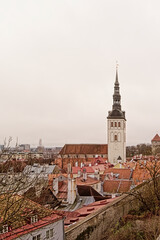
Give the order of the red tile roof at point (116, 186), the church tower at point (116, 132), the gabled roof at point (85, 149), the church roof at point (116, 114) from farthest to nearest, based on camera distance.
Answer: the gabled roof at point (85, 149)
the church tower at point (116, 132)
the church roof at point (116, 114)
the red tile roof at point (116, 186)

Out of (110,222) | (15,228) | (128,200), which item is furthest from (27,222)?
(128,200)

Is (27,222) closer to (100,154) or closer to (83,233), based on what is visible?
(83,233)

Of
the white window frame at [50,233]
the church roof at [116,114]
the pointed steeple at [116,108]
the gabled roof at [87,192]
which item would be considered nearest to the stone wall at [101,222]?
the white window frame at [50,233]

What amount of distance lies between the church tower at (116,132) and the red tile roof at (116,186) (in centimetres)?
2799

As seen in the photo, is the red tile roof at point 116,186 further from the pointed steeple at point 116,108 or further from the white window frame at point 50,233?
the pointed steeple at point 116,108

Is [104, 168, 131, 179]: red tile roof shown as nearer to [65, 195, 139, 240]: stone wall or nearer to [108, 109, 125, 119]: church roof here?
[65, 195, 139, 240]: stone wall

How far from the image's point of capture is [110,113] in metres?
52.2

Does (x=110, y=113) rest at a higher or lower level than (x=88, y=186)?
higher

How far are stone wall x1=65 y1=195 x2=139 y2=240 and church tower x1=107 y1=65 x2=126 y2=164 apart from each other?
128 feet

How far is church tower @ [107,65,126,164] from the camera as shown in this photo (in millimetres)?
51406

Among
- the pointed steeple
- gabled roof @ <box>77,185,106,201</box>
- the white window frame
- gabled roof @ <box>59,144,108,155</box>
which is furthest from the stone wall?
gabled roof @ <box>59,144,108,155</box>

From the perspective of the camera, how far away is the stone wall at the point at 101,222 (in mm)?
9359

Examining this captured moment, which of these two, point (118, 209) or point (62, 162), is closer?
point (118, 209)

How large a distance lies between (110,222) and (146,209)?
6.40 ft
